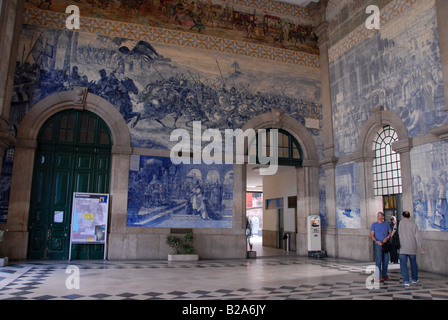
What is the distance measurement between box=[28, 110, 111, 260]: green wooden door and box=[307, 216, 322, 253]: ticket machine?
26.4 ft

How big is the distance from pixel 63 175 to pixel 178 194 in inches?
164

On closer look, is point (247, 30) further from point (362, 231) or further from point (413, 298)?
point (413, 298)

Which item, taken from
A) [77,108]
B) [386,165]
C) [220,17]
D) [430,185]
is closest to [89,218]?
[77,108]

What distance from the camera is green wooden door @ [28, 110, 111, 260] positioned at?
41.9ft

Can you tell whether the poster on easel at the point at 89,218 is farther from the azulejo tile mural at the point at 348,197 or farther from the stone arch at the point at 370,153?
the stone arch at the point at 370,153

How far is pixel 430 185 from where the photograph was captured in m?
11.1

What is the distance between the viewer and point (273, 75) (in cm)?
1634

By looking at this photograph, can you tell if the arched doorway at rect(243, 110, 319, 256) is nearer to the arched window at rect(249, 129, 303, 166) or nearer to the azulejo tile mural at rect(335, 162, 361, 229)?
the arched window at rect(249, 129, 303, 166)

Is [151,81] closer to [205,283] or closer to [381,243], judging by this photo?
[205,283]

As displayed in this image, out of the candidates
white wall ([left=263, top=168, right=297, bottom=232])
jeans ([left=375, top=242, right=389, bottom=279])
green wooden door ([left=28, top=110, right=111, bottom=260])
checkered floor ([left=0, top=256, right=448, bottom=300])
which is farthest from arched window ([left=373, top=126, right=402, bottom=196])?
green wooden door ([left=28, top=110, right=111, bottom=260])

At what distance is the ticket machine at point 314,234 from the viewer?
14961 mm

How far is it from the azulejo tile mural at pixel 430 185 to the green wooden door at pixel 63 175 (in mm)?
10490

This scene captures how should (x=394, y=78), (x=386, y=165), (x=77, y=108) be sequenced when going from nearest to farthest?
(x=394, y=78) < (x=386, y=165) < (x=77, y=108)

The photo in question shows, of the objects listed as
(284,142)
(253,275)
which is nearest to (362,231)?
(284,142)
